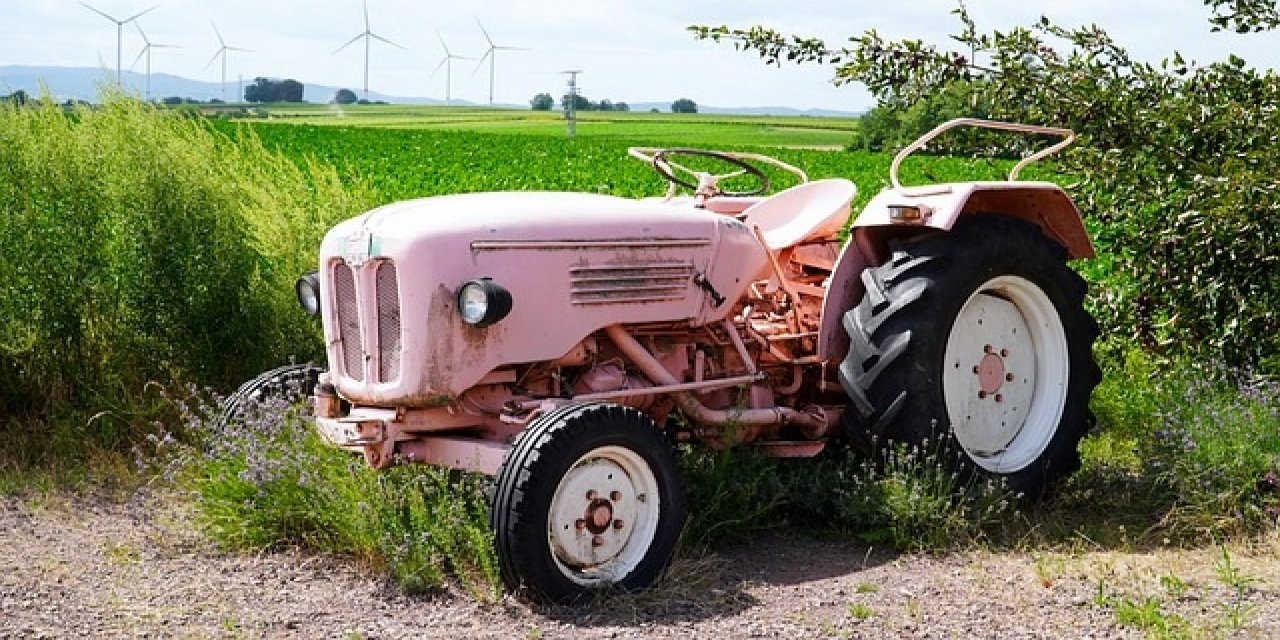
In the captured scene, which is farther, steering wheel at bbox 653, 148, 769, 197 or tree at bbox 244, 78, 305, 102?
tree at bbox 244, 78, 305, 102

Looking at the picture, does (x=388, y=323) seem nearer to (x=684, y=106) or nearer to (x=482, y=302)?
(x=482, y=302)

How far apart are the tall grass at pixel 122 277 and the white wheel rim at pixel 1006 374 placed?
2996 millimetres

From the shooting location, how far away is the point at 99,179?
697cm

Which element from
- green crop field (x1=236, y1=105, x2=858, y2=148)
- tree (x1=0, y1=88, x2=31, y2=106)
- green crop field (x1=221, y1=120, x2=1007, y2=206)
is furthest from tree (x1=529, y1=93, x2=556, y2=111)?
tree (x1=0, y1=88, x2=31, y2=106)

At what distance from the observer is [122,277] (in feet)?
22.7

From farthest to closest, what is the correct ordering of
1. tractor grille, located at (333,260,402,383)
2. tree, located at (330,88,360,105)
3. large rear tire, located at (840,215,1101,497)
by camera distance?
1. tree, located at (330,88,360,105)
2. large rear tire, located at (840,215,1101,497)
3. tractor grille, located at (333,260,402,383)

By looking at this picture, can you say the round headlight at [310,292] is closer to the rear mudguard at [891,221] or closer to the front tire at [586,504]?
the front tire at [586,504]

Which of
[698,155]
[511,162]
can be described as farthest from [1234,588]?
[511,162]

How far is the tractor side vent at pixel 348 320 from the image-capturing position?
5035 millimetres

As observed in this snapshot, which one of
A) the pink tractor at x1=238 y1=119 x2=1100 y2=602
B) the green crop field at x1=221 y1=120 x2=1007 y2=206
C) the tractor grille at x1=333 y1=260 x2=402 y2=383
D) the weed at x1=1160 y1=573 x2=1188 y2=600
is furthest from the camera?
the green crop field at x1=221 y1=120 x2=1007 y2=206

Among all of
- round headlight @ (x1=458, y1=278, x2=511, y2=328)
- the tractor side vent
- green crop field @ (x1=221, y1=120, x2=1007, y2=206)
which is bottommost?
green crop field @ (x1=221, y1=120, x2=1007, y2=206)

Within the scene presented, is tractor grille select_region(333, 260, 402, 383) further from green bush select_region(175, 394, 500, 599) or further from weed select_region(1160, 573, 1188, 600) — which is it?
weed select_region(1160, 573, 1188, 600)

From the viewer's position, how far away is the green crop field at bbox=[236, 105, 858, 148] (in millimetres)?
50594

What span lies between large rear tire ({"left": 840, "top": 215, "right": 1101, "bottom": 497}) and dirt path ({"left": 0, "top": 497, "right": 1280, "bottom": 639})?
1.82 feet
